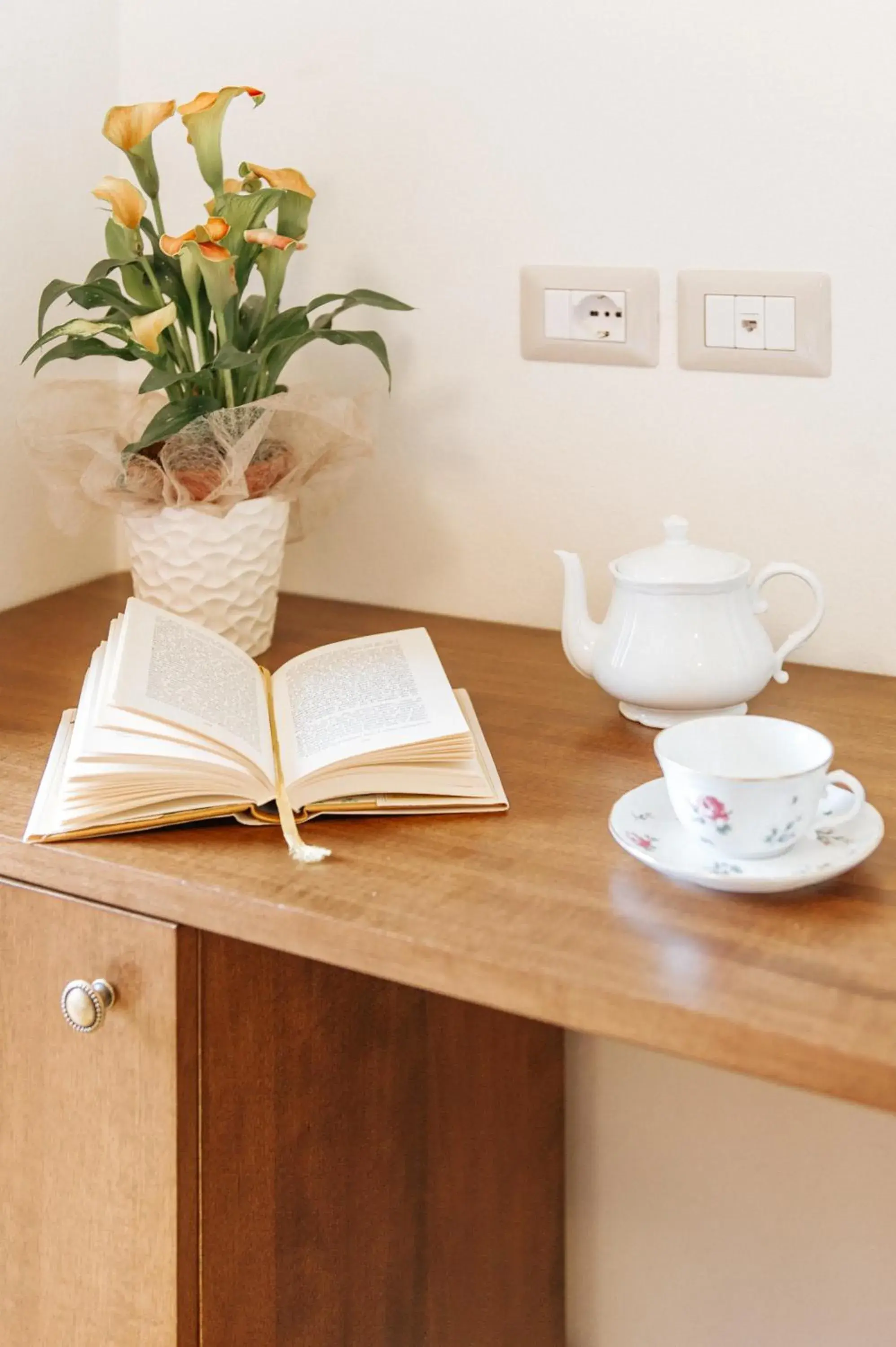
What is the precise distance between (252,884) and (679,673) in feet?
1.18

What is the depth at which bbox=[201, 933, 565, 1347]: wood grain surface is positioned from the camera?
91 cm

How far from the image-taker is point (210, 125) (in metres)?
1.12

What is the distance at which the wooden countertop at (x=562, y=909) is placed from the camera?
695 mm

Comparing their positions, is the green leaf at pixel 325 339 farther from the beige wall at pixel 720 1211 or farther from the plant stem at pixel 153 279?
the beige wall at pixel 720 1211

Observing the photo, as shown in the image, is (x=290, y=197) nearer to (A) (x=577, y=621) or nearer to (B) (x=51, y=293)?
(B) (x=51, y=293)

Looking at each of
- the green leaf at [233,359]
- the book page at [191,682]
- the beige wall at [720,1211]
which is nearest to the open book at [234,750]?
the book page at [191,682]

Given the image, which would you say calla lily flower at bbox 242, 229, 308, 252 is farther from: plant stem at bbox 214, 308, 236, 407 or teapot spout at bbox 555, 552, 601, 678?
teapot spout at bbox 555, 552, 601, 678

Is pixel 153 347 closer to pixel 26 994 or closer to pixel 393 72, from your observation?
pixel 393 72

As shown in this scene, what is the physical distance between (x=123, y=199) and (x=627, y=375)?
1.43 feet

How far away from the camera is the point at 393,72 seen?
1.27 meters

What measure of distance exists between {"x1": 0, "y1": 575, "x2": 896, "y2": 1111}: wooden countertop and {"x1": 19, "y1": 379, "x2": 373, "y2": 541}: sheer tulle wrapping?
21 cm

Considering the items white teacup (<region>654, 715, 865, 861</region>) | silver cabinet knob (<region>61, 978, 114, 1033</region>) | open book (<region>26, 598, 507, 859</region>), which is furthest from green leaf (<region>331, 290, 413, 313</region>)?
silver cabinet knob (<region>61, 978, 114, 1033</region>)

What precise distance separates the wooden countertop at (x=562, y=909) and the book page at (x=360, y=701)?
0.17 ft

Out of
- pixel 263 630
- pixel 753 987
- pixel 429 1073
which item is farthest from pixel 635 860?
Answer: pixel 263 630
